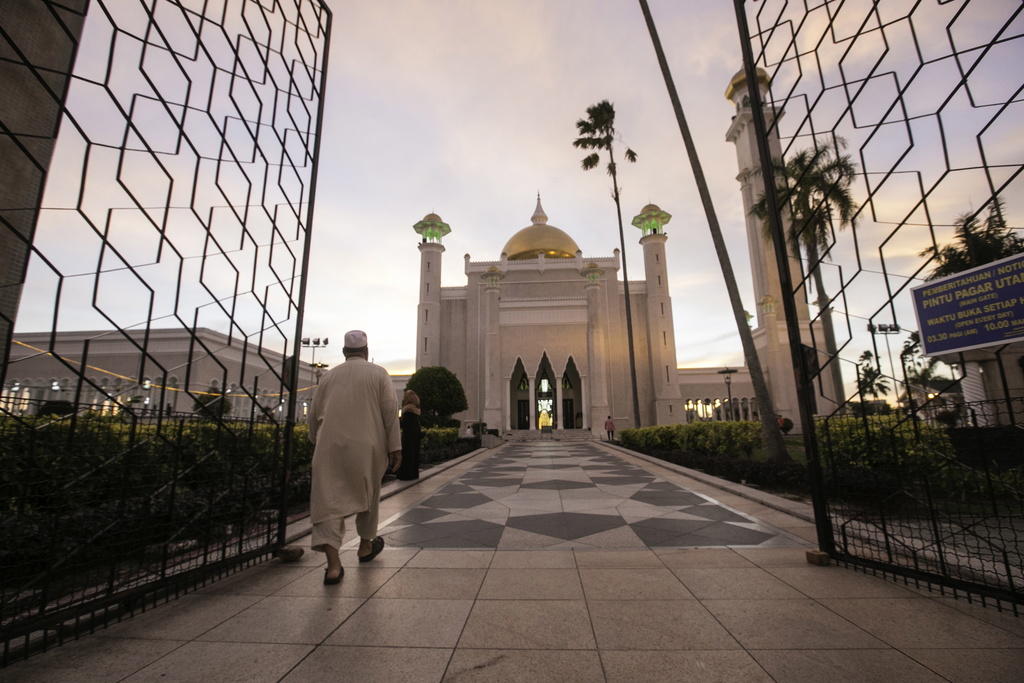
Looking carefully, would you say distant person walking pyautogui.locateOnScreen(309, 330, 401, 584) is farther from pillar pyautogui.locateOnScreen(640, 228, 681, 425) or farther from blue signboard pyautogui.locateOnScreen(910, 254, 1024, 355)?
pillar pyautogui.locateOnScreen(640, 228, 681, 425)

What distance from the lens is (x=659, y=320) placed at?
97.2ft

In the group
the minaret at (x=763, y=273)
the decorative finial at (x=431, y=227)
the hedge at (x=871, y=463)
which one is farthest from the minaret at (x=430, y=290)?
the hedge at (x=871, y=463)

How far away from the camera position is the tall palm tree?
8820mm

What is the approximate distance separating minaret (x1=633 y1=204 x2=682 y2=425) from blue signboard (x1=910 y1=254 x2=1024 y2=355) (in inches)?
1040

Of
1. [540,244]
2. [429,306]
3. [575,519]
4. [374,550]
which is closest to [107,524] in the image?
[374,550]

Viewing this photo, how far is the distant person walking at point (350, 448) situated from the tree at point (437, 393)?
730 inches

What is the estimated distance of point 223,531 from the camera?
311 centimetres

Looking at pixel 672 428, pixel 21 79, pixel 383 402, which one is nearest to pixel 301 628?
pixel 383 402

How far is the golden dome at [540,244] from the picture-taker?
35469 mm

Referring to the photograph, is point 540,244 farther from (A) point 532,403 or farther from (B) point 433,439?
(B) point 433,439

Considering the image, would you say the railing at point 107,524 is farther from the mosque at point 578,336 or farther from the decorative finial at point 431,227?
the decorative finial at point 431,227

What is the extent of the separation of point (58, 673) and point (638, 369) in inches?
1203

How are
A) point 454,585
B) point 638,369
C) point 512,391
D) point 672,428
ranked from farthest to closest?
point 512,391
point 638,369
point 672,428
point 454,585

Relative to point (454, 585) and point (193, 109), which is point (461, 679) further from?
point (193, 109)
